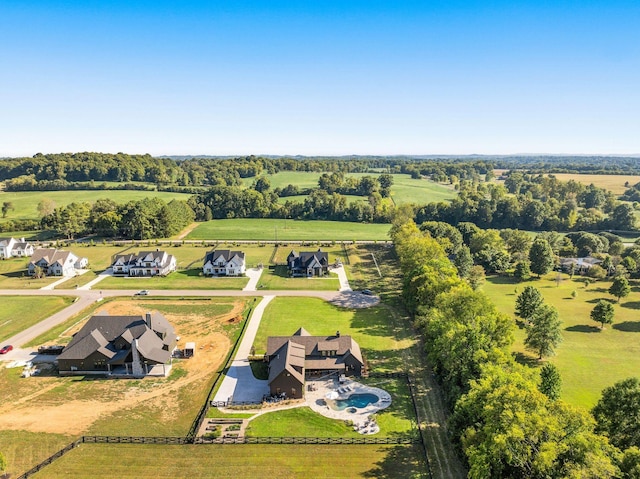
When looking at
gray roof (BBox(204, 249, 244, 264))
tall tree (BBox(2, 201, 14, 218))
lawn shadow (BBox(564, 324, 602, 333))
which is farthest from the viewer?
tall tree (BBox(2, 201, 14, 218))

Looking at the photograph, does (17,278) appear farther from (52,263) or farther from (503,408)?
(503,408)

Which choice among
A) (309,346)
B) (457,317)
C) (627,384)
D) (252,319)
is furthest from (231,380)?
(627,384)

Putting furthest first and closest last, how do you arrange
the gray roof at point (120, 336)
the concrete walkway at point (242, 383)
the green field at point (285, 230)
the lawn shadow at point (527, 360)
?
the green field at point (285, 230) → the lawn shadow at point (527, 360) → the gray roof at point (120, 336) → the concrete walkway at point (242, 383)

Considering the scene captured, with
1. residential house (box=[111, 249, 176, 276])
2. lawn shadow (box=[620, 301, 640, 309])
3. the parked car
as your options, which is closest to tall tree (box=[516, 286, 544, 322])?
lawn shadow (box=[620, 301, 640, 309])

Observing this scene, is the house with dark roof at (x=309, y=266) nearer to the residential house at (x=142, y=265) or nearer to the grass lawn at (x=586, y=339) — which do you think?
the residential house at (x=142, y=265)

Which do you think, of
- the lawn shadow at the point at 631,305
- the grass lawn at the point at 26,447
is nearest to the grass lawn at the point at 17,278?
the grass lawn at the point at 26,447

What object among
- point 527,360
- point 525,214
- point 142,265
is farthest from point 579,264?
point 142,265

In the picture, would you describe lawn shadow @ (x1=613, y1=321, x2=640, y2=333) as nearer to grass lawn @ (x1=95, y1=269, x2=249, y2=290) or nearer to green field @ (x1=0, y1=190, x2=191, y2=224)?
grass lawn @ (x1=95, y1=269, x2=249, y2=290)
